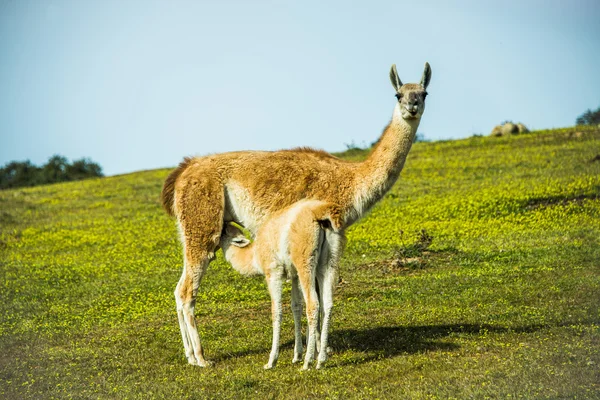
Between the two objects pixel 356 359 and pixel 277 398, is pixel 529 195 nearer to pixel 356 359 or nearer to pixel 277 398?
pixel 356 359

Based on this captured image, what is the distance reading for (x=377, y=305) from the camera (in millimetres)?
14719

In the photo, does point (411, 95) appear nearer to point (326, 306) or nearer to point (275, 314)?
point (326, 306)

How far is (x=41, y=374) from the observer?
11359 mm

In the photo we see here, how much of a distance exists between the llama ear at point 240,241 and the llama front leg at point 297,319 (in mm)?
984

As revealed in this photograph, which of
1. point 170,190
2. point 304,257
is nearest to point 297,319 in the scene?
point 304,257

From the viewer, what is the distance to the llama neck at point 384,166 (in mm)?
11516

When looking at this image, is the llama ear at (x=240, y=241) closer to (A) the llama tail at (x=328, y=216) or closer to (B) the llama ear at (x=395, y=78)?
(A) the llama tail at (x=328, y=216)

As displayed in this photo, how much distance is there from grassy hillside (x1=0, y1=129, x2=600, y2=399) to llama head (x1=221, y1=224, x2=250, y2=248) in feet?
5.80

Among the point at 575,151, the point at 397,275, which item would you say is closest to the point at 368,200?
the point at 397,275

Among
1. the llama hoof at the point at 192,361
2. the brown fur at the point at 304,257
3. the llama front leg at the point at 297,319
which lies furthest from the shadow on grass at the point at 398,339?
the llama hoof at the point at 192,361

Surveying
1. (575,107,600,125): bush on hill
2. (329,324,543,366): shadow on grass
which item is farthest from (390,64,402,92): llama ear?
(575,107,600,125): bush on hill

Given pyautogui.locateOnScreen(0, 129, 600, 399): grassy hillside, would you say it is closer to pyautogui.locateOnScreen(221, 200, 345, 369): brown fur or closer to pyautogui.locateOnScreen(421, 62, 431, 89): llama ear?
pyautogui.locateOnScreen(221, 200, 345, 369): brown fur

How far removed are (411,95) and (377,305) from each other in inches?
195

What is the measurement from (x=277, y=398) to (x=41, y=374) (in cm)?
401
